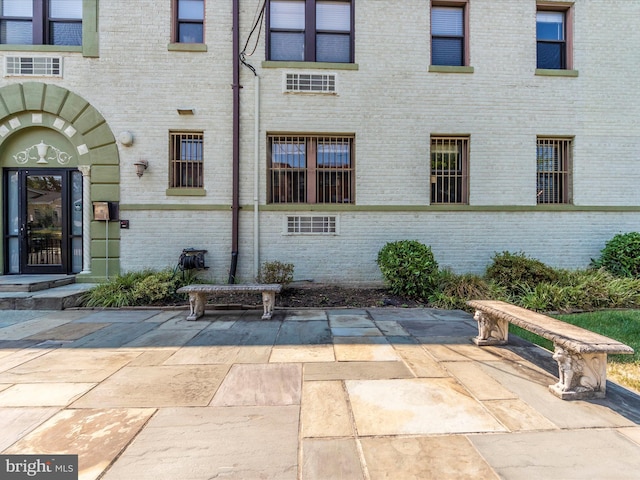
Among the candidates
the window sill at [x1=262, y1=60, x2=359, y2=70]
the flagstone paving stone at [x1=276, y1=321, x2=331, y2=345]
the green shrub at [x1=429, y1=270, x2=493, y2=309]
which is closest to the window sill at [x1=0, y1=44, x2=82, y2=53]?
the window sill at [x1=262, y1=60, x2=359, y2=70]

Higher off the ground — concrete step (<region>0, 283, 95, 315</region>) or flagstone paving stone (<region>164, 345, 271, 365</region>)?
concrete step (<region>0, 283, 95, 315</region>)

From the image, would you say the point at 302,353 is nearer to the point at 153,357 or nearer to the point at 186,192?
the point at 153,357

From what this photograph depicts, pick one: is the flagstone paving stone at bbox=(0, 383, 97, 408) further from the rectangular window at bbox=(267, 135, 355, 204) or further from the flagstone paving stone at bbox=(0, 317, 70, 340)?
the rectangular window at bbox=(267, 135, 355, 204)

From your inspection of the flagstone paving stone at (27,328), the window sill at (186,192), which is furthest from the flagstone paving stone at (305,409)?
the window sill at (186,192)

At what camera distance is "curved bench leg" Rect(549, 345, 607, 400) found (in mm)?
3041

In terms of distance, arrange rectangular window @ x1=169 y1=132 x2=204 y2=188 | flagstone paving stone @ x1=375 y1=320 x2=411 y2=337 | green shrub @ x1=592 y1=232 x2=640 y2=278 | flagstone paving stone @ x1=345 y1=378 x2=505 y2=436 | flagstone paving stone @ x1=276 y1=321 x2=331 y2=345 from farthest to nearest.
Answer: rectangular window @ x1=169 y1=132 x2=204 y2=188 < green shrub @ x1=592 y1=232 x2=640 y2=278 < flagstone paving stone @ x1=375 y1=320 x2=411 y2=337 < flagstone paving stone @ x1=276 y1=321 x2=331 y2=345 < flagstone paving stone @ x1=345 y1=378 x2=505 y2=436

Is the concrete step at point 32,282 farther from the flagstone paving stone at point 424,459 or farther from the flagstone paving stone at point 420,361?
the flagstone paving stone at point 424,459

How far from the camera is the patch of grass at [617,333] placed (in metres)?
3.62

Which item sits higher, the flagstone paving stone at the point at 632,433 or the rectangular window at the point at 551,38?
the rectangular window at the point at 551,38

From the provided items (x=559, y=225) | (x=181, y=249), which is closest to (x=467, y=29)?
(x=559, y=225)

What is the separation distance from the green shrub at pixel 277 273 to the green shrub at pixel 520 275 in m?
4.63

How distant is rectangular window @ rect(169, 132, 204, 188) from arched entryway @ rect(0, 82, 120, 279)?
1.36 m

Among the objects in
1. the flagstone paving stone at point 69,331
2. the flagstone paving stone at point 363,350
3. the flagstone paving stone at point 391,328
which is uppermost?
the flagstone paving stone at point 391,328

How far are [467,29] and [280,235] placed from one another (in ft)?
23.4
